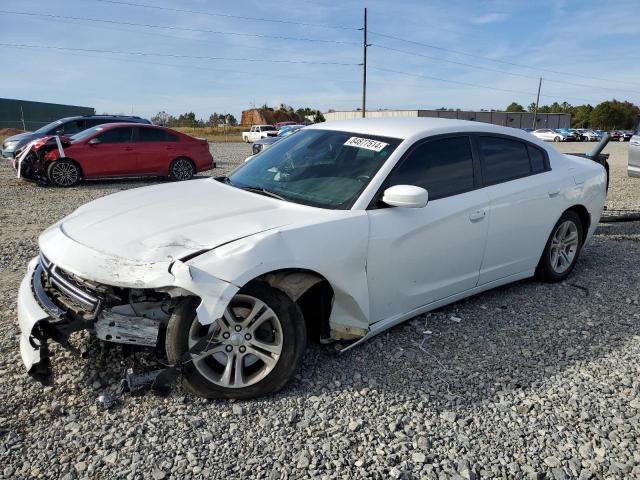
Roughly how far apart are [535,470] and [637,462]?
525mm

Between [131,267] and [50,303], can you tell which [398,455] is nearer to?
[131,267]

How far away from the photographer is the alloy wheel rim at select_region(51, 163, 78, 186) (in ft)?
39.0

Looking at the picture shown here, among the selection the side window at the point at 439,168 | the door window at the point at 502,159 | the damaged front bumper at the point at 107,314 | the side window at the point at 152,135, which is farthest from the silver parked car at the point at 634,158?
the damaged front bumper at the point at 107,314

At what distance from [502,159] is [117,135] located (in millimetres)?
10429

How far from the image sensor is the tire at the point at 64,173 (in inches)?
466

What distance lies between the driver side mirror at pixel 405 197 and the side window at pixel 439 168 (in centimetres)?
21

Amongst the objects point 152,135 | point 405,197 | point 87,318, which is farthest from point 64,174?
point 405,197

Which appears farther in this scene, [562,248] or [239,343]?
→ [562,248]

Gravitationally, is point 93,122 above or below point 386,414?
above

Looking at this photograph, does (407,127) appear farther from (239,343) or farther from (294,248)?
(239,343)

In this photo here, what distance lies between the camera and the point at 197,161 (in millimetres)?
13898

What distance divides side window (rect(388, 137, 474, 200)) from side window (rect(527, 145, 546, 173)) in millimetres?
873

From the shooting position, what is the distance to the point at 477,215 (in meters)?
4.05

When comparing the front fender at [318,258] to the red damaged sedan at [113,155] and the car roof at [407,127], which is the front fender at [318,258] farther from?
the red damaged sedan at [113,155]
